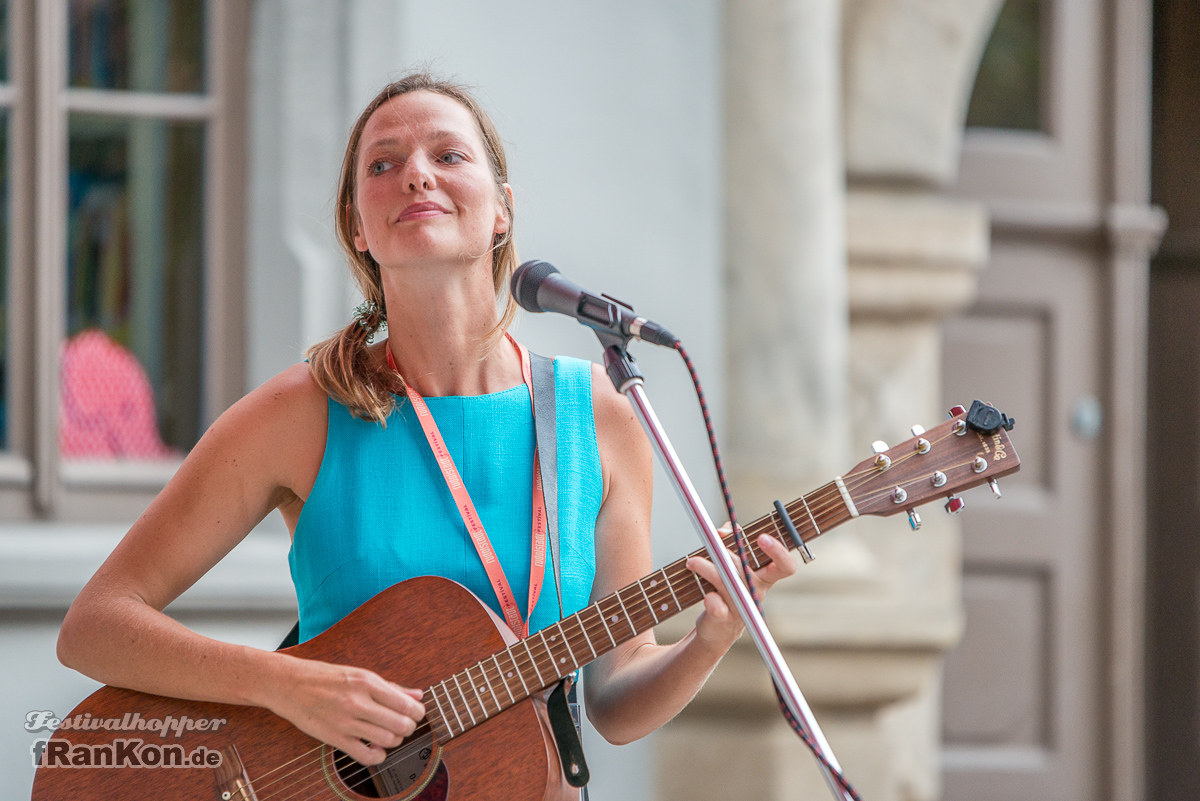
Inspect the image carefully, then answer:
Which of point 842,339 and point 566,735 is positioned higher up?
point 842,339

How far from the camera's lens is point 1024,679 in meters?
4.45

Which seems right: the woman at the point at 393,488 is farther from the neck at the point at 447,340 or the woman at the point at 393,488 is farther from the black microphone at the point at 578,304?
the black microphone at the point at 578,304

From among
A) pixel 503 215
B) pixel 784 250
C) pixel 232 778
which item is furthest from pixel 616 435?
pixel 784 250

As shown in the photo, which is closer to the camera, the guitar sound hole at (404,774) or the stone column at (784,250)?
the guitar sound hole at (404,774)

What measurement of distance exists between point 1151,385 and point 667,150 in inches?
83.9

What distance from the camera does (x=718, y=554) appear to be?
173cm

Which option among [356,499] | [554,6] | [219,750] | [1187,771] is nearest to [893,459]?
[356,499]

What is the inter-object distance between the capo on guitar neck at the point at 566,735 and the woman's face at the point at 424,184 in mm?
683

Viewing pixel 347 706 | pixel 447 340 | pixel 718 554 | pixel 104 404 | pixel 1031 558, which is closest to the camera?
pixel 718 554

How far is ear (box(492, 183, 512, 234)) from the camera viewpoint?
2.16 meters

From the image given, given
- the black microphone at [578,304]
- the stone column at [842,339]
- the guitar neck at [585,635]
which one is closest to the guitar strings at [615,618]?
the guitar neck at [585,635]

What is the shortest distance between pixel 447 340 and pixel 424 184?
0.27 meters

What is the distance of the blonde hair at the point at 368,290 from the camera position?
205 centimetres

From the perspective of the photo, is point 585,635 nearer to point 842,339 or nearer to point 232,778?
point 232,778
